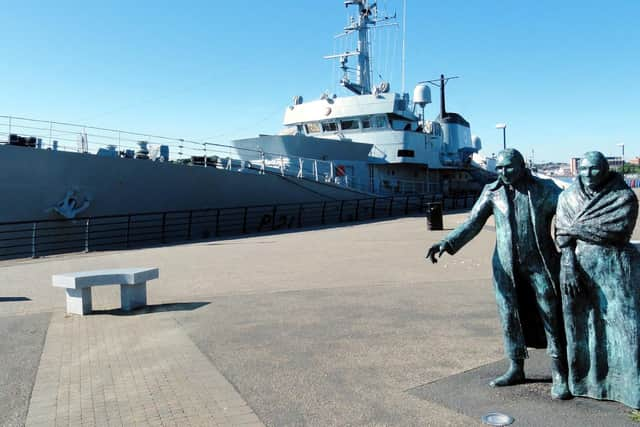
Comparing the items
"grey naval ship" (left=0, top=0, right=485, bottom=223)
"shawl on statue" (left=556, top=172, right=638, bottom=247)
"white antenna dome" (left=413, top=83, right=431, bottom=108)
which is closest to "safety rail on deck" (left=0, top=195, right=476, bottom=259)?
"grey naval ship" (left=0, top=0, right=485, bottom=223)

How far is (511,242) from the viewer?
11.6 feet

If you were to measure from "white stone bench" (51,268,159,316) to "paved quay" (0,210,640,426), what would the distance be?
204 millimetres

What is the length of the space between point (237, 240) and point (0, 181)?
598 centimetres

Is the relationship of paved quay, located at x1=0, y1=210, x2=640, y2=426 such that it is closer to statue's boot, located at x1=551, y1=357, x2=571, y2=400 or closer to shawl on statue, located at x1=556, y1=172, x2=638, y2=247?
statue's boot, located at x1=551, y1=357, x2=571, y2=400

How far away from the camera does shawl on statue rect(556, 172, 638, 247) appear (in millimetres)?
3134

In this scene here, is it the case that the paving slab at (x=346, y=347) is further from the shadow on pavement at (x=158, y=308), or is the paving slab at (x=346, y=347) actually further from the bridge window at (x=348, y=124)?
the bridge window at (x=348, y=124)

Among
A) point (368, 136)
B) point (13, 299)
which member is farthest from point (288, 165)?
point (13, 299)

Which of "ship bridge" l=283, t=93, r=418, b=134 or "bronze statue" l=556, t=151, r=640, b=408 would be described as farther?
"ship bridge" l=283, t=93, r=418, b=134

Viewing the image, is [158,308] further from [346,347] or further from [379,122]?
[379,122]

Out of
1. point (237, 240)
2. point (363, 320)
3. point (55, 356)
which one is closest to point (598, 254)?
point (363, 320)

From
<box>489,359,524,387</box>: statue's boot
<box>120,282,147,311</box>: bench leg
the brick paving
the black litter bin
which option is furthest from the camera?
the black litter bin

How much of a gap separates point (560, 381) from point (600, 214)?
1147mm

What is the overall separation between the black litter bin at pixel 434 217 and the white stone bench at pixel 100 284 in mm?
11412

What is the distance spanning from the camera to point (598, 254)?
3230mm
